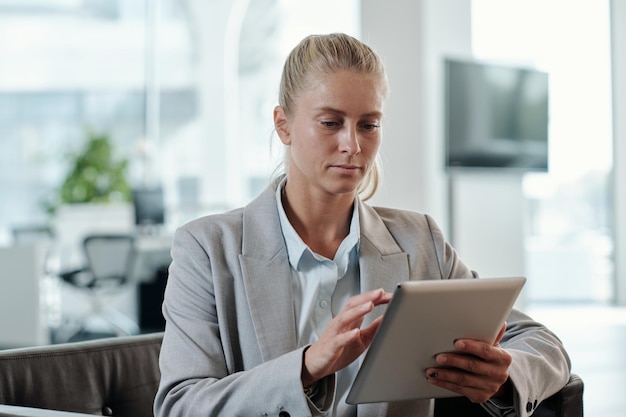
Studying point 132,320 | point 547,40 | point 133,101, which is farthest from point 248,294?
point 133,101

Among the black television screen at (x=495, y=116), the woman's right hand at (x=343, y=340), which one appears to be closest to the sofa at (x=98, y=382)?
the woman's right hand at (x=343, y=340)

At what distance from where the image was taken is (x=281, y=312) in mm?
1466

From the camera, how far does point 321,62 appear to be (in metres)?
1.51

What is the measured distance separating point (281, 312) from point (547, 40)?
7369 mm

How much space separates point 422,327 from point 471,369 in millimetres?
150

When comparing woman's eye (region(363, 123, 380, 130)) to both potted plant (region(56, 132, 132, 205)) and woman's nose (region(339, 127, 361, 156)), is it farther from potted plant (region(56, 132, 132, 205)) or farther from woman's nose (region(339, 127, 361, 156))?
potted plant (region(56, 132, 132, 205))

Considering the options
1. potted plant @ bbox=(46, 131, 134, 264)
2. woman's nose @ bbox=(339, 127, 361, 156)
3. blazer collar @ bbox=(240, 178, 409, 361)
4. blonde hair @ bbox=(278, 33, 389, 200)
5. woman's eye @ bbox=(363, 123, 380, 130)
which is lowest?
blazer collar @ bbox=(240, 178, 409, 361)

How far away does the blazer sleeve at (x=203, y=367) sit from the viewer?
1.26m

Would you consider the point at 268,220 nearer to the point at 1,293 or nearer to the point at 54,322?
the point at 1,293

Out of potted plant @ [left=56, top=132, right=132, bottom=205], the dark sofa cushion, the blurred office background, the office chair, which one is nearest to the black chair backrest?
the office chair

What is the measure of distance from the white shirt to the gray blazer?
0.03 meters

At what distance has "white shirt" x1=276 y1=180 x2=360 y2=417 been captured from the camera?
1.51m

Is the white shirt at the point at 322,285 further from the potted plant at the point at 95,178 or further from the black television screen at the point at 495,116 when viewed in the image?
the potted plant at the point at 95,178

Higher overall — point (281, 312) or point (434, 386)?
point (281, 312)
